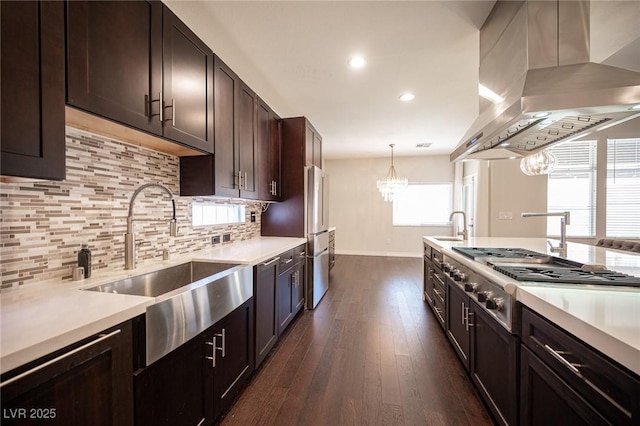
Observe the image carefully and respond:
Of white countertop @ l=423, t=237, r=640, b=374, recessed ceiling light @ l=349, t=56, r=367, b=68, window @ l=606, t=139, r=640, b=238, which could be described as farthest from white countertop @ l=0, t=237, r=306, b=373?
window @ l=606, t=139, r=640, b=238

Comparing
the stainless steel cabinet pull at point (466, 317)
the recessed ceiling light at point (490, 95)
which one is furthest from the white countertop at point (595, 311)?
the recessed ceiling light at point (490, 95)

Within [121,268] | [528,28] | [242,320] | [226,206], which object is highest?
[528,28]

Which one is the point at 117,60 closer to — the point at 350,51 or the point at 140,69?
the point at 140,69

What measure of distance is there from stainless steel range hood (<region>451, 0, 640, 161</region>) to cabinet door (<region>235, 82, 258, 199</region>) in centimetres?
193

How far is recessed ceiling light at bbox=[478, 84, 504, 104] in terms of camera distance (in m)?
1.69

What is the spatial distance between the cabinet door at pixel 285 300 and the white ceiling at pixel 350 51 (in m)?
2.01

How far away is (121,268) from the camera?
5.05 ft

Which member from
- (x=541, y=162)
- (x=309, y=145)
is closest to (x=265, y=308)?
(x=309, y=145)

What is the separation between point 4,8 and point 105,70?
343 millimetres

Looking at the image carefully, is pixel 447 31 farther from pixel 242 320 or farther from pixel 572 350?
pixel 242 320

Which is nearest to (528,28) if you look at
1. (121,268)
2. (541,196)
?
(121,268)

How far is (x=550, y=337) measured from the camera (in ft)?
3.18

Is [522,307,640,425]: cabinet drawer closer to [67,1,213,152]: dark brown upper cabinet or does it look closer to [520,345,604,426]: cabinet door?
[520,345,604,426]: cabinet door

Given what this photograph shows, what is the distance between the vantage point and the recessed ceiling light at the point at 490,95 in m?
1.69
